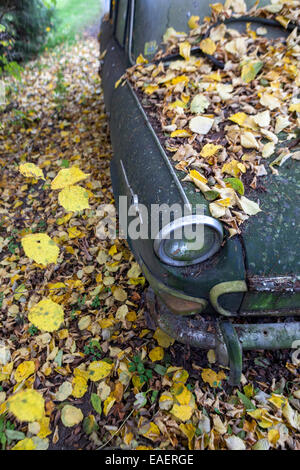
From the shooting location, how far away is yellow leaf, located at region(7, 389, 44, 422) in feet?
6.03

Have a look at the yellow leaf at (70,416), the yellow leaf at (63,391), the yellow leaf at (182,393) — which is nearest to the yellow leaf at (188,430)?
the yellow leaf at (182,393)

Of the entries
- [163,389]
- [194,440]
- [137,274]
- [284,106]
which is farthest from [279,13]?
[194,440]

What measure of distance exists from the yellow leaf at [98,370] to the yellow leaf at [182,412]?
1.57 ft

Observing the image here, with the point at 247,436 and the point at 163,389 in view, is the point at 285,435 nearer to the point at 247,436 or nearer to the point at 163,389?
the point at 247,436

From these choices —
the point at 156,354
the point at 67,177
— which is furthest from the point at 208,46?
the point at 156,354

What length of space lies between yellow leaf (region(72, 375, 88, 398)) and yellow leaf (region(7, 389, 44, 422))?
19 cm

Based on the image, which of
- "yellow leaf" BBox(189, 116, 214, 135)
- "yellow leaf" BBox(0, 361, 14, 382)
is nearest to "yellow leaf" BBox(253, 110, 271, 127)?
"yellow leaf" BBox(189, 116, 214, 135)

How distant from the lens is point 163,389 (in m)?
1.96

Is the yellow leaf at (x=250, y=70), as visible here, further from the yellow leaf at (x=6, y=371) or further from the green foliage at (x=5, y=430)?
the green foliage at (x=5, y=430)

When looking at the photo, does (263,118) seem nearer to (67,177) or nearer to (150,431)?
(67,177)

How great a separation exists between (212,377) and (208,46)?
2545mm

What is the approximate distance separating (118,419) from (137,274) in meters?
1.06

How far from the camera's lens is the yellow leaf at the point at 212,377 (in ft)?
6.47

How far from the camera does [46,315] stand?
237 cm
